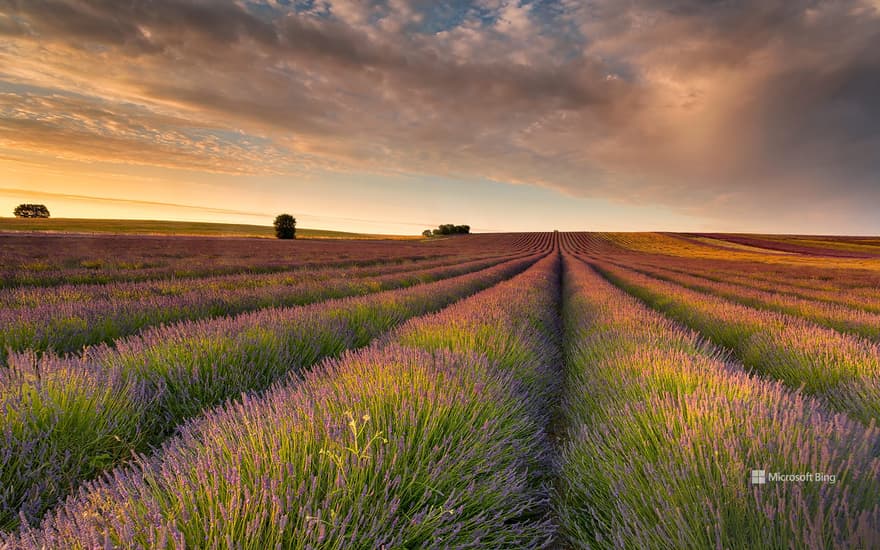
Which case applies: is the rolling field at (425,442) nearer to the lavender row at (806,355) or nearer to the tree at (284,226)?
the lavender row at (806,355)

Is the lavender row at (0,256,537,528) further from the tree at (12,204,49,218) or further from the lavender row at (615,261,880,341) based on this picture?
the tree at (12,204,49,218)

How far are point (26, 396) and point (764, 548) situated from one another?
3.44m

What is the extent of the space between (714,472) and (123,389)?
136 inches

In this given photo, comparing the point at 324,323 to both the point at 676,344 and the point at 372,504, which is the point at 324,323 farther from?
the point at 676,344

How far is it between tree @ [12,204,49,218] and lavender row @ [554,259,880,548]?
107m

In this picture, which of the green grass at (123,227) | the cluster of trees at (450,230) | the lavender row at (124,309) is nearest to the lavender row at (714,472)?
the lavender row at (124,309)

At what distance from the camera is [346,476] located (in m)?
1.42

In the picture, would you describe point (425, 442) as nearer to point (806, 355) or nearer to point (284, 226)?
point (806, 355)

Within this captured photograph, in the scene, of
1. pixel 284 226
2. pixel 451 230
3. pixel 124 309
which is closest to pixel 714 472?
pixel 124 309

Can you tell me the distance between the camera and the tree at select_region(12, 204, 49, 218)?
71.8 m

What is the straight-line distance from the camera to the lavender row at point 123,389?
73.8 inches

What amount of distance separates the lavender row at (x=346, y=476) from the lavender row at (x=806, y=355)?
195cm

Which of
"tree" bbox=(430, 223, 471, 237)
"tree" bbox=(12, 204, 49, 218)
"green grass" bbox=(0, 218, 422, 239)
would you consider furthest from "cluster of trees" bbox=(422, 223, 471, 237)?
"tree" bbox=(12, 204, 49, 218)

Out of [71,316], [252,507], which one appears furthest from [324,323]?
[252,507]
